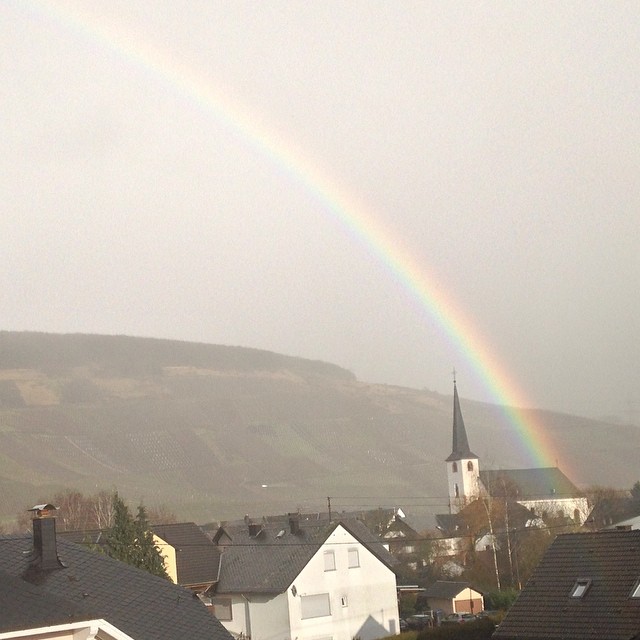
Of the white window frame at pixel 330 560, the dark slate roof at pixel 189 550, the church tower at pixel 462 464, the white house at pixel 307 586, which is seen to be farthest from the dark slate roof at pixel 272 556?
the church tower at pixel 462 464

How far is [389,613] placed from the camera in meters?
51.7

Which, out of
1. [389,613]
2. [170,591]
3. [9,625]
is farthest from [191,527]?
[9,625]

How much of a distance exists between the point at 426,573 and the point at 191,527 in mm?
24241

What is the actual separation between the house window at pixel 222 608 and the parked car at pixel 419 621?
9.64 metres

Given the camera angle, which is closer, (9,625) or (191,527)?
(9,625)

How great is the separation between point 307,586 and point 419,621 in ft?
29.6

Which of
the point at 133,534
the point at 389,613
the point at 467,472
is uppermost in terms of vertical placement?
the point at 467,472

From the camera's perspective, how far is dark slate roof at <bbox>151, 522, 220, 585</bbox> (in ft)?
164

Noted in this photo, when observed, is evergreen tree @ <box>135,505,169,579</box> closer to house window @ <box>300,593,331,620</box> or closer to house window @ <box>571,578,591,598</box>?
house window @ <box>300,593,331,620</box>

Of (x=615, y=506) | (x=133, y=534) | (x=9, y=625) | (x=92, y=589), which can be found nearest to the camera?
(x=9, y=625)

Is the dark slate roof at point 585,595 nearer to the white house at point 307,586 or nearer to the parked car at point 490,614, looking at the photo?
the parked car at point 490,614

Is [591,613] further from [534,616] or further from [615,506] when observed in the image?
[615,506]

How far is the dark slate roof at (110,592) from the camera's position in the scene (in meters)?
17.1

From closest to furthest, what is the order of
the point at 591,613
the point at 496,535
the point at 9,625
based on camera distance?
the point at 9,625 → the point at 591,613 → the point at 496,535
